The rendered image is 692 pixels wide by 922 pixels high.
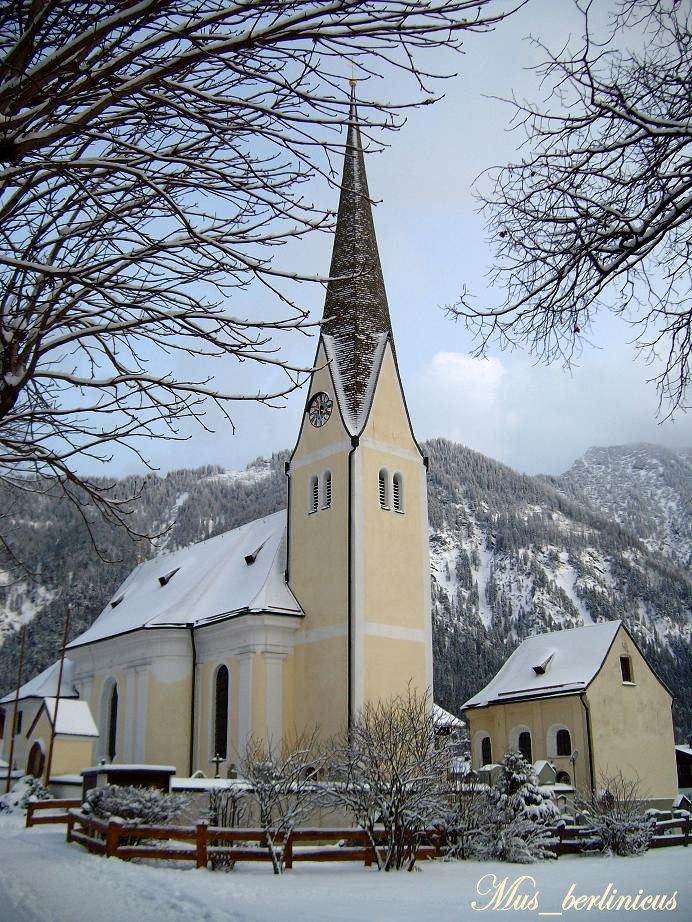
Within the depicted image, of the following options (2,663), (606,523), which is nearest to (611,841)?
(2,663)

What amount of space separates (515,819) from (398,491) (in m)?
13.4

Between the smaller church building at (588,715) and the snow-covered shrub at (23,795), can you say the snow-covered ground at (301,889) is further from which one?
the smaller church building at (588,715)

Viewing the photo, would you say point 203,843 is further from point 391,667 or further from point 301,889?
point 391,667

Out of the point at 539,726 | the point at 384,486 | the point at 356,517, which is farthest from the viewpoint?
the point at 539,726

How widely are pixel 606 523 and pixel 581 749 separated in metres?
155

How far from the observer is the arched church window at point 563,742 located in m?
35.1

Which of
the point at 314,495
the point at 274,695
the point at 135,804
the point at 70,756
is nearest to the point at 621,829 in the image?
the point at 135,804

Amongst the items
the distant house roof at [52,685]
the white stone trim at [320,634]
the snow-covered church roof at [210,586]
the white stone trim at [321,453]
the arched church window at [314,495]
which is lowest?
the distant house roof at [52,685]

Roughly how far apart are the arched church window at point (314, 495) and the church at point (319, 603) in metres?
0.04

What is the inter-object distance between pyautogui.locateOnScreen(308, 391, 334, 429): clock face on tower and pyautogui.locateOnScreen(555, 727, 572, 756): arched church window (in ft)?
49.4

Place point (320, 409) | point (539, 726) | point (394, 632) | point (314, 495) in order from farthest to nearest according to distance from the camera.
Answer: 1. point (539, 726)
2. point (320, 409)
3. point (314, 495)
4. point (394, 632)

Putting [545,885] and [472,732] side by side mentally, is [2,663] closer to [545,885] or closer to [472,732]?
[472,732]

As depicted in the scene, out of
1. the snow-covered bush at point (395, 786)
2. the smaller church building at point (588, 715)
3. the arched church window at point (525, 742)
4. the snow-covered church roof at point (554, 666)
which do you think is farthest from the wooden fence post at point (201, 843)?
the arched church window at point (525, 742)

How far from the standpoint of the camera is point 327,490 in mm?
30766
